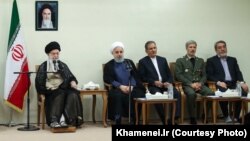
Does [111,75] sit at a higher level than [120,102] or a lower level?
higher

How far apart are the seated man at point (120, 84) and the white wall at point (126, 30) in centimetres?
42

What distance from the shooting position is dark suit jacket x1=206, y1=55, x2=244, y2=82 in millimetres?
6947

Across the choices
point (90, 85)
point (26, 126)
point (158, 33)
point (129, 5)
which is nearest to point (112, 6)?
point (129, 5)

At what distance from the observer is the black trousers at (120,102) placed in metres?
6.28

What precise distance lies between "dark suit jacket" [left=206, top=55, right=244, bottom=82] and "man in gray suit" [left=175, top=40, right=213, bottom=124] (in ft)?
0.37

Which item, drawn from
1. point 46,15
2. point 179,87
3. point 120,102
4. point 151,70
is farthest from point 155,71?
point 46,15

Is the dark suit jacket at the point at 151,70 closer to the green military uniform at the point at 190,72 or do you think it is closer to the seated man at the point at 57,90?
the green military uniform at the point at 190,72

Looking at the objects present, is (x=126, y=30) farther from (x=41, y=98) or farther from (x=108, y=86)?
(x=41, y=98)

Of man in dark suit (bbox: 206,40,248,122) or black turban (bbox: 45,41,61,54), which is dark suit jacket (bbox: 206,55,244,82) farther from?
black turban (bbox: 45,41,61,54)

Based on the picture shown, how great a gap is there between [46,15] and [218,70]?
9.20ft

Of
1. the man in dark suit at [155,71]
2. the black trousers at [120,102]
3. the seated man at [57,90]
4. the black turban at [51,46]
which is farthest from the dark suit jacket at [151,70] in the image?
the black turban at [51,46]

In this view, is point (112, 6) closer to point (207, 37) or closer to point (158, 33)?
point (158, 33)

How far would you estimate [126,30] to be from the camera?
709cm

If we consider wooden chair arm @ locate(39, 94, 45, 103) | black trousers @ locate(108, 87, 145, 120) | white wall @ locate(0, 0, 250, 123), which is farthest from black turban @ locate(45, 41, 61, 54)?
black trousers @ locate(108, 87, 145, 120)
